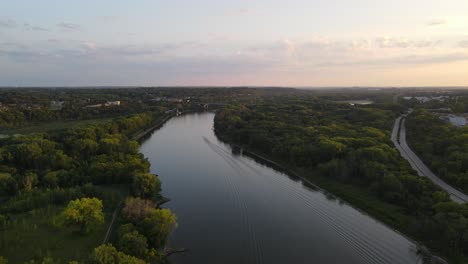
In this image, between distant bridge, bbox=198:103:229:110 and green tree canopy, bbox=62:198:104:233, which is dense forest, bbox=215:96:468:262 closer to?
green tree canopy, bbox=62:198:104:233

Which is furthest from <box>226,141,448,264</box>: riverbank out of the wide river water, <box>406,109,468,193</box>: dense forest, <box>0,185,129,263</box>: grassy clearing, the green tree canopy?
the green tree canopy

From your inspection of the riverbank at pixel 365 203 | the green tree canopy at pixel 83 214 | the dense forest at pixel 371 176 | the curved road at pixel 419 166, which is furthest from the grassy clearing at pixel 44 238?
the curved road at pixel 419 166

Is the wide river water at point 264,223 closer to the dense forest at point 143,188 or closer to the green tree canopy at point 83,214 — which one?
the dense forest at point 143,188

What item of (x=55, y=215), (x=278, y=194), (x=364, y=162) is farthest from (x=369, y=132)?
(x=55, y=215)

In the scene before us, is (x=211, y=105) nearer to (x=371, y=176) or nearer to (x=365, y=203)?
(x=371, y=176)

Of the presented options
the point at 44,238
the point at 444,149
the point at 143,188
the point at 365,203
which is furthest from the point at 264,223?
the point at 444,149

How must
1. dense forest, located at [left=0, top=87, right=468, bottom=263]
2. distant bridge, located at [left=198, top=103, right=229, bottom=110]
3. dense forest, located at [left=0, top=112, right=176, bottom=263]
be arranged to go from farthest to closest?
distant bridge, located at [left=198, top=103, right=229, bottom=110] → dense forest, located at [left=0, top=87, right=468, bottom=263] → dense forest, located at [left=0, top=112, right=176, bottom=263]

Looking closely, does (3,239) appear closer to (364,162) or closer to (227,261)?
(227,261)

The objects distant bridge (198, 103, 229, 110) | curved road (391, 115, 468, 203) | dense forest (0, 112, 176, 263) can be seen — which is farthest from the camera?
distant bridge (198, 103, 229, 110)
